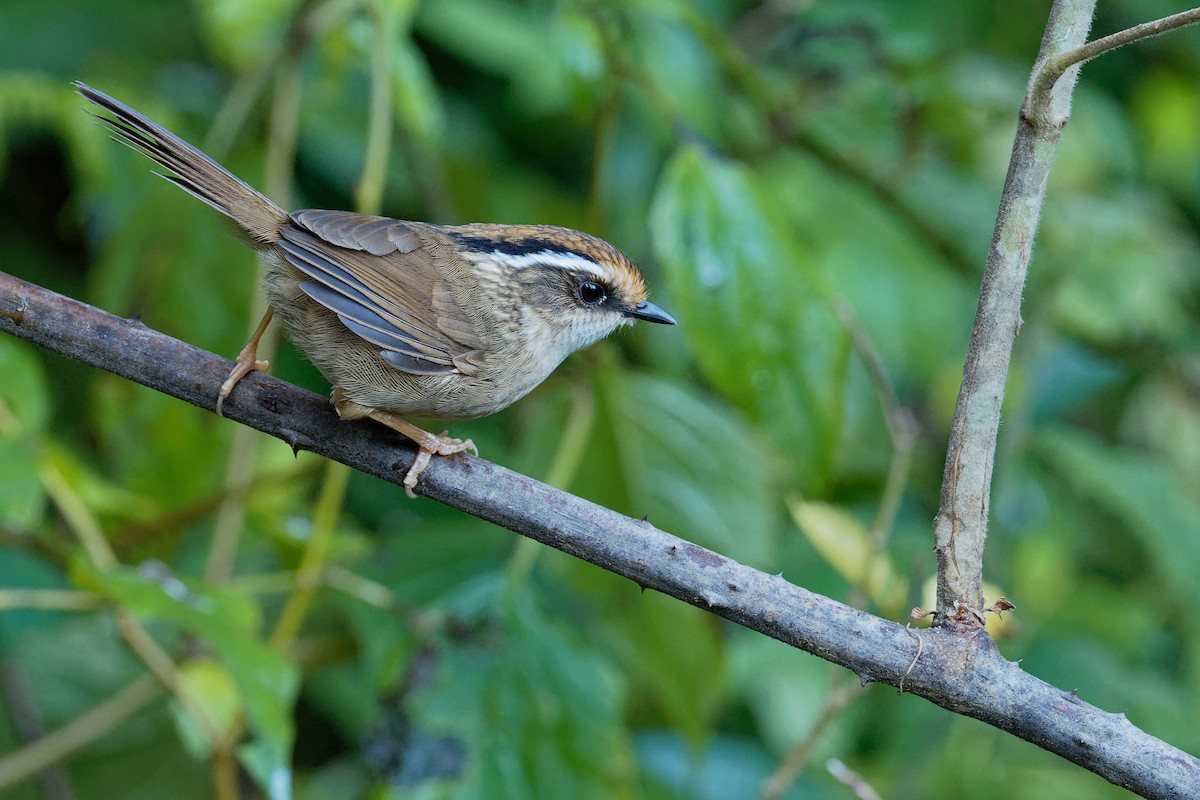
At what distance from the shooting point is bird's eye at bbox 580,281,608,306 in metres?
3.33

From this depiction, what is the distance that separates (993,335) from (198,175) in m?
1.99

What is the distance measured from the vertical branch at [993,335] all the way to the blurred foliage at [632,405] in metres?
0.84

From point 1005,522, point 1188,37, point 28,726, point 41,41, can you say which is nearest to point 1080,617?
point 1005,522

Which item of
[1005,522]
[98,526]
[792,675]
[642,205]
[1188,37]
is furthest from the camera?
[1188,37]

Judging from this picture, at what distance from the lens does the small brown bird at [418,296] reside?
2.89 metres

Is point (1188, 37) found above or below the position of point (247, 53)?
above

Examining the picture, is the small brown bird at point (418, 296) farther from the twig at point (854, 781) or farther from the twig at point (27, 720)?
the twig at point (27, 720)

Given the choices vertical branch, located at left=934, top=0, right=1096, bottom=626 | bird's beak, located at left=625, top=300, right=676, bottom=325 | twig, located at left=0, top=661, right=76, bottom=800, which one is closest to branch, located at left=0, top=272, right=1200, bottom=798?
vertical branch, located at left=934, top=0, right=1096, bottom=626

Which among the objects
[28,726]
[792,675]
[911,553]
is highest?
[911,553]

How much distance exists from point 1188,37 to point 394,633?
5259 mm

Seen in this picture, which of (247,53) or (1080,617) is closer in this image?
(247,53)

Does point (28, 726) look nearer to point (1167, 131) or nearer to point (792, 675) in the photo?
point (792, 675)

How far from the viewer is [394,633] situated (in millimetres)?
3631

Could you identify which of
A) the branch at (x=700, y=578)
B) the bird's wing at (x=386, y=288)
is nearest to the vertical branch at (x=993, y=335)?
the branch at (x=700, y=578)
